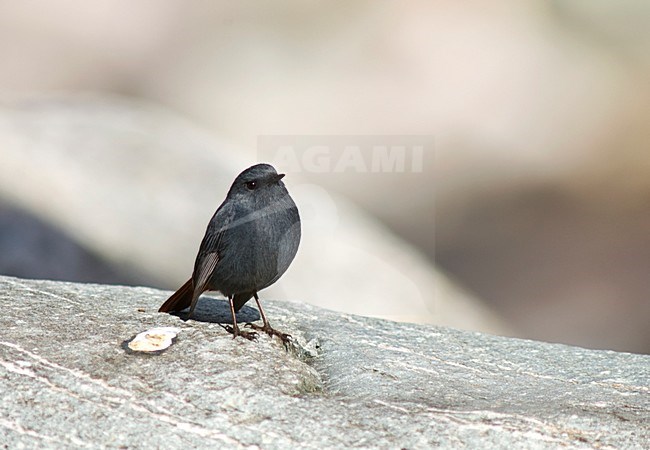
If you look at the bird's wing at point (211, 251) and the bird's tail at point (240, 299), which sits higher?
the bird's wing at point (211, 251)

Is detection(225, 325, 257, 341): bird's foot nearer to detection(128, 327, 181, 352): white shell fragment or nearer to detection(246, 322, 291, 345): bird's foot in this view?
A: detection(246, 322, 291, 345): bird's foot

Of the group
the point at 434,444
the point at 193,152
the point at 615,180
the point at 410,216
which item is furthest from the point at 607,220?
the point at 434,444

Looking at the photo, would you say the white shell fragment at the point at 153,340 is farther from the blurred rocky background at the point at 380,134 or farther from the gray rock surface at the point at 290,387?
the blurred rocky background at the point at 380,134

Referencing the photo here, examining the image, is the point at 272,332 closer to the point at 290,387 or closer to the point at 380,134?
the point at 290,387

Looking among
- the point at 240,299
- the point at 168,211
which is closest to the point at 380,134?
the point at 168,211
